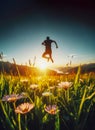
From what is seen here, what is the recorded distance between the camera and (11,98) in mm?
1115

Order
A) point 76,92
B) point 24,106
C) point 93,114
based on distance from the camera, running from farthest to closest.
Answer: point 76,92
point 93,114
point 24,106

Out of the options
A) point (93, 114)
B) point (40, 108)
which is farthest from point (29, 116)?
point (93, 114)

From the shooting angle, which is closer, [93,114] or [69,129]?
[69,129]

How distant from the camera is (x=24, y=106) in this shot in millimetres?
962

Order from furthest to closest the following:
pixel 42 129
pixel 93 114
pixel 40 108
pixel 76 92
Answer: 1. pixel 76 92
2. pixel 93 114
3. pixel 40 108
4. pixel 42 129

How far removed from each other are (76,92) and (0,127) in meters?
0.58

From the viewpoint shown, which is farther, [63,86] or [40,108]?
[63,86]

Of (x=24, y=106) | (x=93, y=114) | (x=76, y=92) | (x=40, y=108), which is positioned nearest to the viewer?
(x=24, y=106)

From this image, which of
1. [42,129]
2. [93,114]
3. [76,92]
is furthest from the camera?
[76,92]

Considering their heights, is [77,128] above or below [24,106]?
below

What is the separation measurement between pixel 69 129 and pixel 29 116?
0.23 m

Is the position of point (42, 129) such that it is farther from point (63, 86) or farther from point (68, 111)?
point (63, 86)

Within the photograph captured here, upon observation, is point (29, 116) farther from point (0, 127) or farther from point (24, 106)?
point (24, 106)

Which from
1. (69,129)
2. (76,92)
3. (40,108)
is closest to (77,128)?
(69,129)
